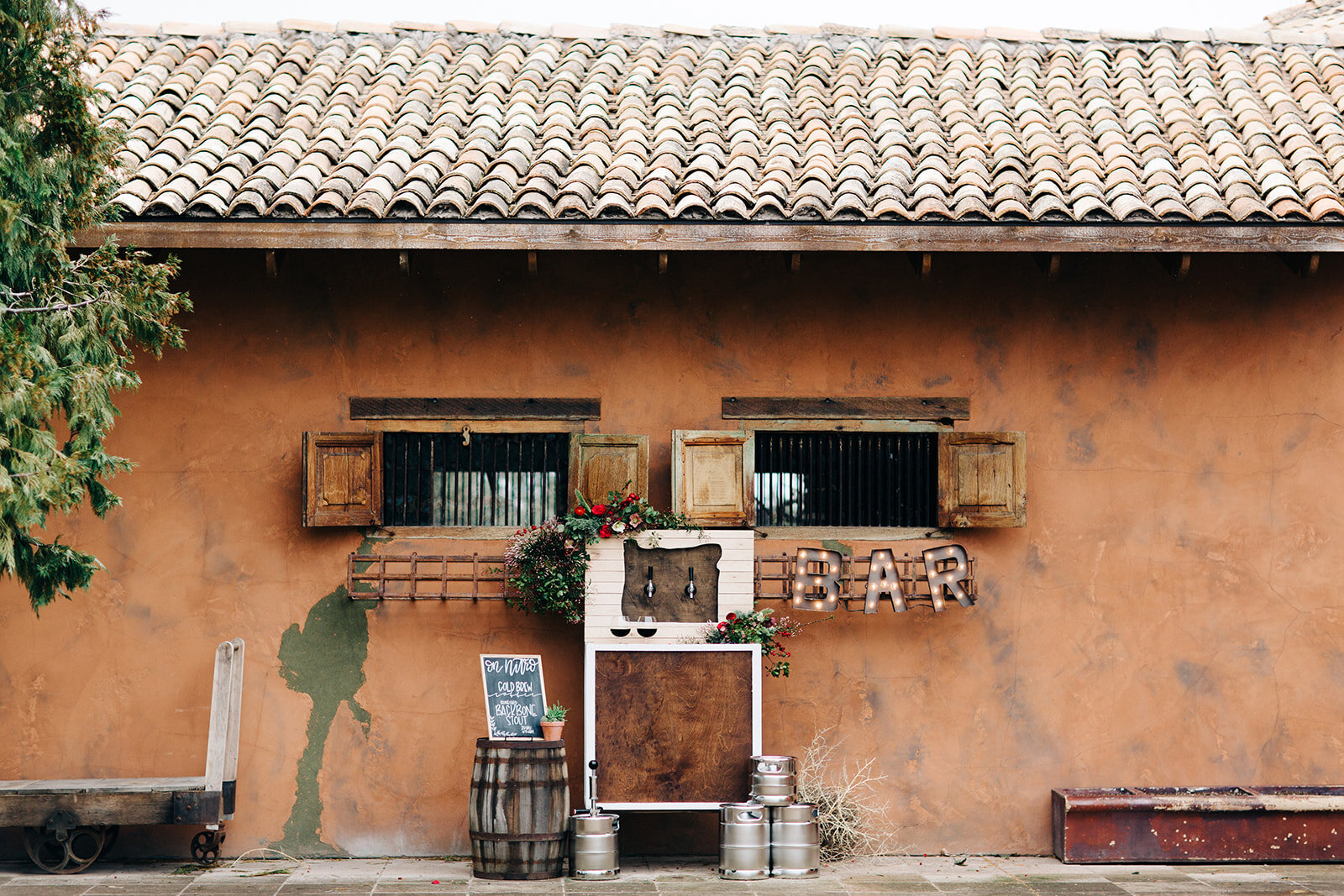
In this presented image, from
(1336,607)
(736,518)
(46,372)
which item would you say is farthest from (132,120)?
(1336,607)

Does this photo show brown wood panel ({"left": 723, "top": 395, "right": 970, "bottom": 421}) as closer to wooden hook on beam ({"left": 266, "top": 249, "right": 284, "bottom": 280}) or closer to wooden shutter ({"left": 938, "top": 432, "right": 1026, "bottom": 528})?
wooden shutter ({"left": 938, "top": 432, "right": 1026, "bottom": 528})

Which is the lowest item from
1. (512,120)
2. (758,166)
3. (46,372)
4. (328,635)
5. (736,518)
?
(328,635)

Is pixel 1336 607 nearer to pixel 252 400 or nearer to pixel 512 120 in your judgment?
pixel 512 120

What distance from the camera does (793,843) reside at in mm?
6719

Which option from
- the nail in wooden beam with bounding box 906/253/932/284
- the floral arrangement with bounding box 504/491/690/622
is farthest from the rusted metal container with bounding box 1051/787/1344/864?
the nail in wooden beam with bounding box 906/253/932/284

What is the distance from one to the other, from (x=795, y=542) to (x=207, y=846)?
3870mm

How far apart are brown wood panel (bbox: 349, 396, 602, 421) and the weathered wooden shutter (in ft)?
0.72

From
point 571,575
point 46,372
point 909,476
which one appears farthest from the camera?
point 909,476

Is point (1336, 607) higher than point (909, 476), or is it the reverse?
point (909, 476)

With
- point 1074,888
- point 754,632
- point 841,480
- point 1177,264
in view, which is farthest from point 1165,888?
point 1177,264

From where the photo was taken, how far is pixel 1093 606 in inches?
297

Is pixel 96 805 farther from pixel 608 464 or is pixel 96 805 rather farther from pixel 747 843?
pixel 747 843

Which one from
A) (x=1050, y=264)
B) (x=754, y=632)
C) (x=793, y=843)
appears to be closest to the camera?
(x=793, y=843)

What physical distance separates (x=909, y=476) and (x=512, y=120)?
11.3 feet
